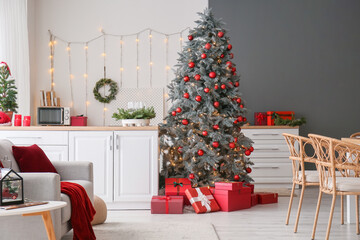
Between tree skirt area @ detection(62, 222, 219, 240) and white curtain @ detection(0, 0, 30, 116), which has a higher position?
white curtain @ detection(0, 0, 30, 116)

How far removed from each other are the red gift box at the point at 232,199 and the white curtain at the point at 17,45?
3.08 m

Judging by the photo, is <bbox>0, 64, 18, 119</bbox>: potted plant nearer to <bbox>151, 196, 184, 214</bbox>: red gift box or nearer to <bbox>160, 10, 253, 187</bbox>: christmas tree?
<bbox>160, 10, 253, 187</bbox>: christmas tree

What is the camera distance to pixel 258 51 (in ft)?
24.0

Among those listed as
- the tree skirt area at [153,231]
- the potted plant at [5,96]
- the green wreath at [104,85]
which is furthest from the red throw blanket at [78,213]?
the green wreath at [104,85]

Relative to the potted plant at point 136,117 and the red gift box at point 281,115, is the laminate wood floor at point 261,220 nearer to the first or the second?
the potted plant at point 136,117

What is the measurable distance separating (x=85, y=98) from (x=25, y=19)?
1.38 meters

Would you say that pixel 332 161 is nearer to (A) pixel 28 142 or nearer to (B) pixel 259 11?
(A) pixel 28 142

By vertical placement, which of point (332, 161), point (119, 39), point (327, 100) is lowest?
point (332, 161)

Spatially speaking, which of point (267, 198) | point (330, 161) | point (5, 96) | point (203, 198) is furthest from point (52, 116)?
point (330, 161)

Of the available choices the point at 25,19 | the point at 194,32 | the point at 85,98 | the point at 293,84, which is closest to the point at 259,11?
the point at 293,84

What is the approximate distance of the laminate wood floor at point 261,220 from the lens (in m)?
3.81

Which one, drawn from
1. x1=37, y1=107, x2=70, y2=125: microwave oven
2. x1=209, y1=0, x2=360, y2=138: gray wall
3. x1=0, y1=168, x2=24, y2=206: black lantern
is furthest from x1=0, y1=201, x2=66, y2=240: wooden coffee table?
x1=209, y1=0, x2=360, y2=138: gray wall

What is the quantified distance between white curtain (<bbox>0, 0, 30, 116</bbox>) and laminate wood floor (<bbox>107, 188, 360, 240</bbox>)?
254 cm

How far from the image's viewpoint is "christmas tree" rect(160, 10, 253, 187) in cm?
530
